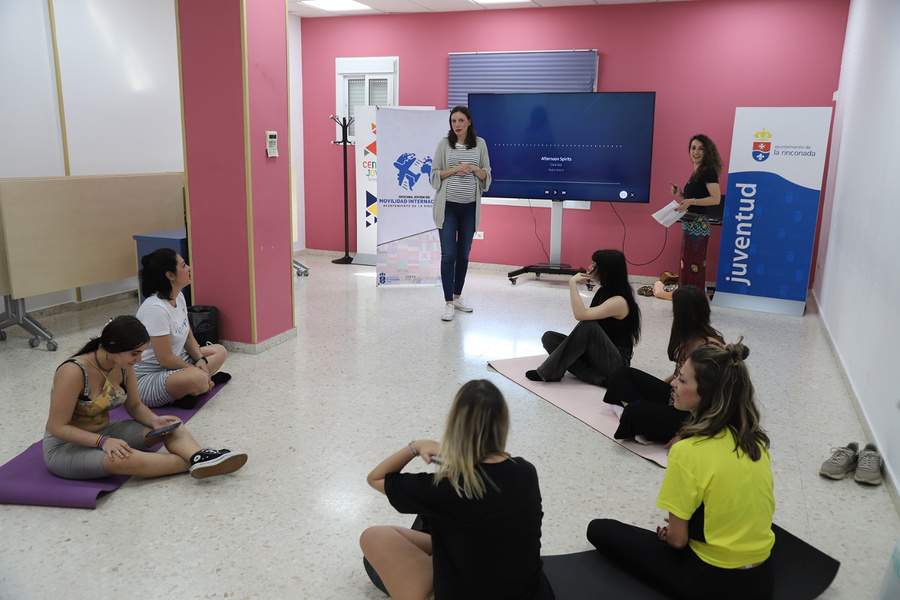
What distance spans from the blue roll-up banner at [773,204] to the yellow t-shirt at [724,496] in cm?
448

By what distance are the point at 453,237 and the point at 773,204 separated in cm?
277

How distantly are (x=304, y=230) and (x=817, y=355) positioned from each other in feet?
19.6

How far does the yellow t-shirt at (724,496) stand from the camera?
1.91 m

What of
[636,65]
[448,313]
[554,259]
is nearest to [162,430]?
[448,313]

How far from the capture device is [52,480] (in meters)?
2.77

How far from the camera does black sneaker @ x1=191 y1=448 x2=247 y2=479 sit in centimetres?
282

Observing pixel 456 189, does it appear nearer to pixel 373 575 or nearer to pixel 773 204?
pixel 773 204

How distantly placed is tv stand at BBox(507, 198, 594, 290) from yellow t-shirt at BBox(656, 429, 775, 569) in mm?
5200

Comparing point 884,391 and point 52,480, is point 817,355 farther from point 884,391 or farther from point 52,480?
point 52,480

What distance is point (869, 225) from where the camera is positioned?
407 centimetres

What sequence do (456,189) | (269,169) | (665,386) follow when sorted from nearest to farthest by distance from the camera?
1. (665,386)
2. (269,169)
3. (456,189)

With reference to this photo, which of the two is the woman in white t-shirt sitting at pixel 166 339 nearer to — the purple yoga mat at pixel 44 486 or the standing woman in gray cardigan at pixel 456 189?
the purple yoga mat at pixel 44 486

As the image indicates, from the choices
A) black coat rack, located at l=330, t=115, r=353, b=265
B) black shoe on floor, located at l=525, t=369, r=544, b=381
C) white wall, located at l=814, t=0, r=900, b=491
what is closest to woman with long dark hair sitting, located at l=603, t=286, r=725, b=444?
black shoe on floor, located at l=525, t=369, r=544, b=381

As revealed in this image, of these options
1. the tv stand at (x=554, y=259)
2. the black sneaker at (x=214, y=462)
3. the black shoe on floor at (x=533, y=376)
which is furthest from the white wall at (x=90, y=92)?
the tv stand at (x=554, y=259)
